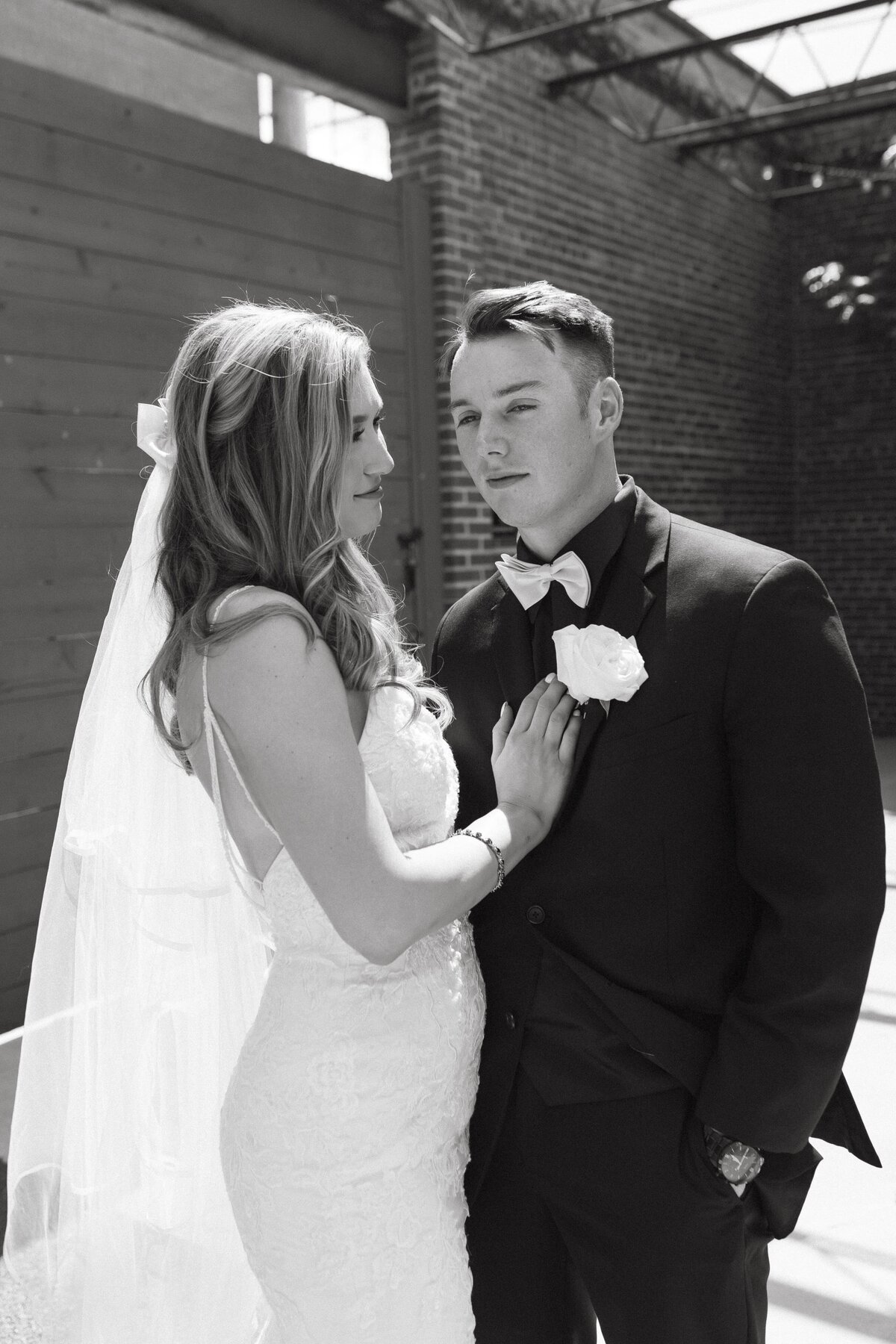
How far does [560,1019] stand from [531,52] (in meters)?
7.35

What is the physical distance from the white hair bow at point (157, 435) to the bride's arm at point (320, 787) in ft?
1.33

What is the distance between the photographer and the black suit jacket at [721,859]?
1672 mm

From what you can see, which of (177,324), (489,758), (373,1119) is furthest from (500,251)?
(373,1119)

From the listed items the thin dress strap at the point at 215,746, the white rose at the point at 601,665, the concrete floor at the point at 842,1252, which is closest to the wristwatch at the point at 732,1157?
the white rose at the point at 601,665

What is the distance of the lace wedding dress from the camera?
173cm

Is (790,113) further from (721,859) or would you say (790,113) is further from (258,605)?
(258,605)

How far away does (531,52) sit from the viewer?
7.72 m

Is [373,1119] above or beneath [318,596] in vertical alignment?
beneath

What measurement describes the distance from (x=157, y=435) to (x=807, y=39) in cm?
903

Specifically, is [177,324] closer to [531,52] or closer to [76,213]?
[76,213]

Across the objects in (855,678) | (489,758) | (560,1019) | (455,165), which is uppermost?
(455,165)

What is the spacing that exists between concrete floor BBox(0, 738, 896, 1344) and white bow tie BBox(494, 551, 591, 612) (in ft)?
5.79

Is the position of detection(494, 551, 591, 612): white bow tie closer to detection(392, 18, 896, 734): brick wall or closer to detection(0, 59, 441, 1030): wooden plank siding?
detection(0, 59, 441, 1030): wooden plank siding

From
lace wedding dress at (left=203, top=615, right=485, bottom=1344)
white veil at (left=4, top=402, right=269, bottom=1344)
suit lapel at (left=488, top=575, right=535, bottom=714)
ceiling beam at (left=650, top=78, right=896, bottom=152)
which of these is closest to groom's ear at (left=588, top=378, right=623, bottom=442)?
suit lapel at (left=488, top=575, right=535, bottom=714)
